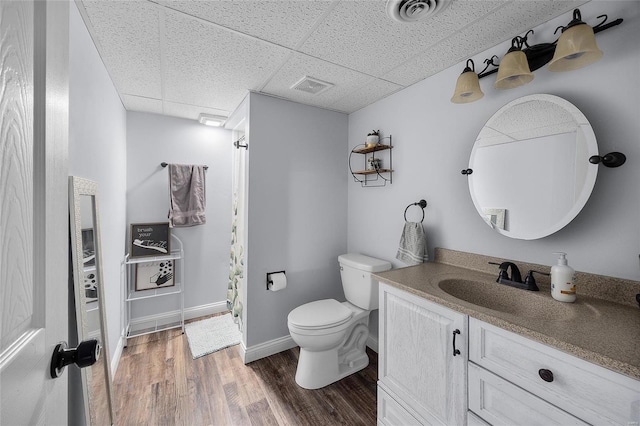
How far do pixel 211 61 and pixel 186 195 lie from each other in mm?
1496

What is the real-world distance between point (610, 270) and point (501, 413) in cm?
78

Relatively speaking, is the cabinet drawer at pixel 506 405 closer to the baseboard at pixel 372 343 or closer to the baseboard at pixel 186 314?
the baseboard at pixel 372 343

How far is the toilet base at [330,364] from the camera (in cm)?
186

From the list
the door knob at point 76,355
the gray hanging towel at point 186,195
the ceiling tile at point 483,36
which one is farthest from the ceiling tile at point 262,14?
the gray hanging towel at point 186,195

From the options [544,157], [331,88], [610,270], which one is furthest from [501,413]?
[331,88]

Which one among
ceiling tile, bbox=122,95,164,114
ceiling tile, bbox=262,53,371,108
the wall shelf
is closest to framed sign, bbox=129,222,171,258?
ceiling tile, bbox=122,95,164,114

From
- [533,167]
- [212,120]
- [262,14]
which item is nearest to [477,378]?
[533,167]

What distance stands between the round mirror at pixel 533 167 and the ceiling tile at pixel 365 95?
0.82 m

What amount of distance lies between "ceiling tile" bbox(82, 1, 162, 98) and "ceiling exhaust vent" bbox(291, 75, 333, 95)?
0.90 metres

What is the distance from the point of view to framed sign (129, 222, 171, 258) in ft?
8.31

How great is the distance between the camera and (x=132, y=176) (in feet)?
8.38

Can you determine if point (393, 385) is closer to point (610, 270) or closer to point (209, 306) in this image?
point (610, 270)

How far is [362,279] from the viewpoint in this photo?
81.0 inches

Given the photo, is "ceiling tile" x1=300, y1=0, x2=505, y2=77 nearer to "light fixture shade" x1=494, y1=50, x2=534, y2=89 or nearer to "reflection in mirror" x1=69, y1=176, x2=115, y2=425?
"light fixture shade" x1=494, y1=50, x2=534, y2=89
